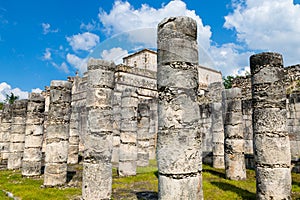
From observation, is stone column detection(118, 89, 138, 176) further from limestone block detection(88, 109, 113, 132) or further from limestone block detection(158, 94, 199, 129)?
limestone block detection(158, 94, 199, 129)

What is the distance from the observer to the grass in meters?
7.01

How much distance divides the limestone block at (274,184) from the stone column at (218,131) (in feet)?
18.6

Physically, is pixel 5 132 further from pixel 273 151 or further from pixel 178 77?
pixel 273 151

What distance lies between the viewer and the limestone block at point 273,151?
20.3ft

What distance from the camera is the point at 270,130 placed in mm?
Answer: 6328

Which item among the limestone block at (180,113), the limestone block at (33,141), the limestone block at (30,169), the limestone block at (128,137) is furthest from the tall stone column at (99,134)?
the limestone block at (33,141)

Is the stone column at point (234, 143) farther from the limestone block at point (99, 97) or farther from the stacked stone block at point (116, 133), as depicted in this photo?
the stacked stone block at point (116, 133)

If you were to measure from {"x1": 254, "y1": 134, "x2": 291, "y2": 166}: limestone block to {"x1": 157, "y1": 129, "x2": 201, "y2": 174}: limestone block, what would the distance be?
265cm

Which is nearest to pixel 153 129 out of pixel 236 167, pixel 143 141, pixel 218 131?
pixel 143 141

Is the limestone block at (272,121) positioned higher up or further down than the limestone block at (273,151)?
higher up

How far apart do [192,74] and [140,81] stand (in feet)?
45.2

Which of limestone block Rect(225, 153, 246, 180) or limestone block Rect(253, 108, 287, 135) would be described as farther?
limestone block Rect(225, 153, 246, 180)

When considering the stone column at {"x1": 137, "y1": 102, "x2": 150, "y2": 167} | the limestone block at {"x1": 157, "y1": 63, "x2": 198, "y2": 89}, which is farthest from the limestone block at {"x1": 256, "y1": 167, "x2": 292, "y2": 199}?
the stone column at {"x1": 137, "y1": 102, "x2": 150, "y2": 167}

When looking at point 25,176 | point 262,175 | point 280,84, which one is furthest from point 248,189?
point 25,176
